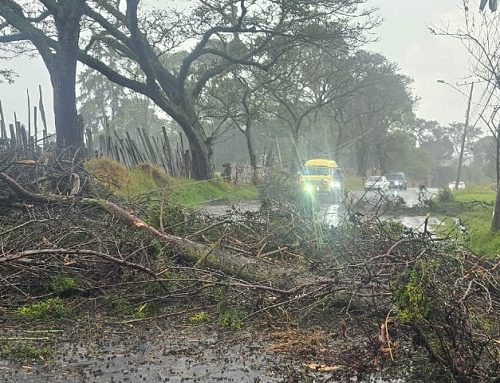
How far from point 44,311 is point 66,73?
45.8ft

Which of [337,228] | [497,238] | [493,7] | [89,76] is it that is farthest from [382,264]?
[89,76]

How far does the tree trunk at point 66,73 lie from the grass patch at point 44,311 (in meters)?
12.8

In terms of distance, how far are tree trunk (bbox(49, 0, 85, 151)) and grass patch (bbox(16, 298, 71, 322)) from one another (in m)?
12.8

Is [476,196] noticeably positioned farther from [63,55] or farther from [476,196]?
[63,55]

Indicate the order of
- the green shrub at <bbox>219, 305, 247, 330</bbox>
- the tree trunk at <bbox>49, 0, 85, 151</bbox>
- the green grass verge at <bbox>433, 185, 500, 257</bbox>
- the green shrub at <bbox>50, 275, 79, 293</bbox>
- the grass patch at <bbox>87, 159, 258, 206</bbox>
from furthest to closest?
1. the tree trunk at <bbox>49, 0, 85, 151</bbox>
2. the grass patch at <bbox>87, 159, 258, 206</bbox>
3. the green grass verge at <bbox>433, 185, 500, 257</bbox>
4. the green shrub at <bbox>50, 275, 79, 293</bbox>
5. the green shrub at <bbox>219, 305, 247, 330</bbox>

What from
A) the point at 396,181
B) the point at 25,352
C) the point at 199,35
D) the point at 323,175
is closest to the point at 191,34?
the point at 199,35

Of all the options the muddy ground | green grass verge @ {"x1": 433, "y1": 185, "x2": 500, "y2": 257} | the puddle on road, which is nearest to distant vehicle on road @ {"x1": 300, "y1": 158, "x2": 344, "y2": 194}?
green grass verge @ {"x1": 433, "y1": 185, "x2": 500, "y2": 257}

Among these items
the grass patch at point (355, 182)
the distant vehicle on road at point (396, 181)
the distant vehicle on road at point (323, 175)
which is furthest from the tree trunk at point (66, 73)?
the distant vehicle on road at point (396, 181)

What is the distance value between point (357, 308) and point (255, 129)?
55.6 metres

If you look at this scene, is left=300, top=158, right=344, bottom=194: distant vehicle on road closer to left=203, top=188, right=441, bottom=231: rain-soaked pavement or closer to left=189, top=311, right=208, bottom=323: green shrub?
left=203, top=188, right=441, bottom=231: rain-soaked pavement

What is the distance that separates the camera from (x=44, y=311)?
6.36m

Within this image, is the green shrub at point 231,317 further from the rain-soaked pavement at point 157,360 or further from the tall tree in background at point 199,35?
the tall tree in background at point 199,35

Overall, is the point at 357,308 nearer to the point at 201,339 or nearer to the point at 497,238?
the point at 201,339

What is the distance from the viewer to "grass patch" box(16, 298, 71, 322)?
632cm
